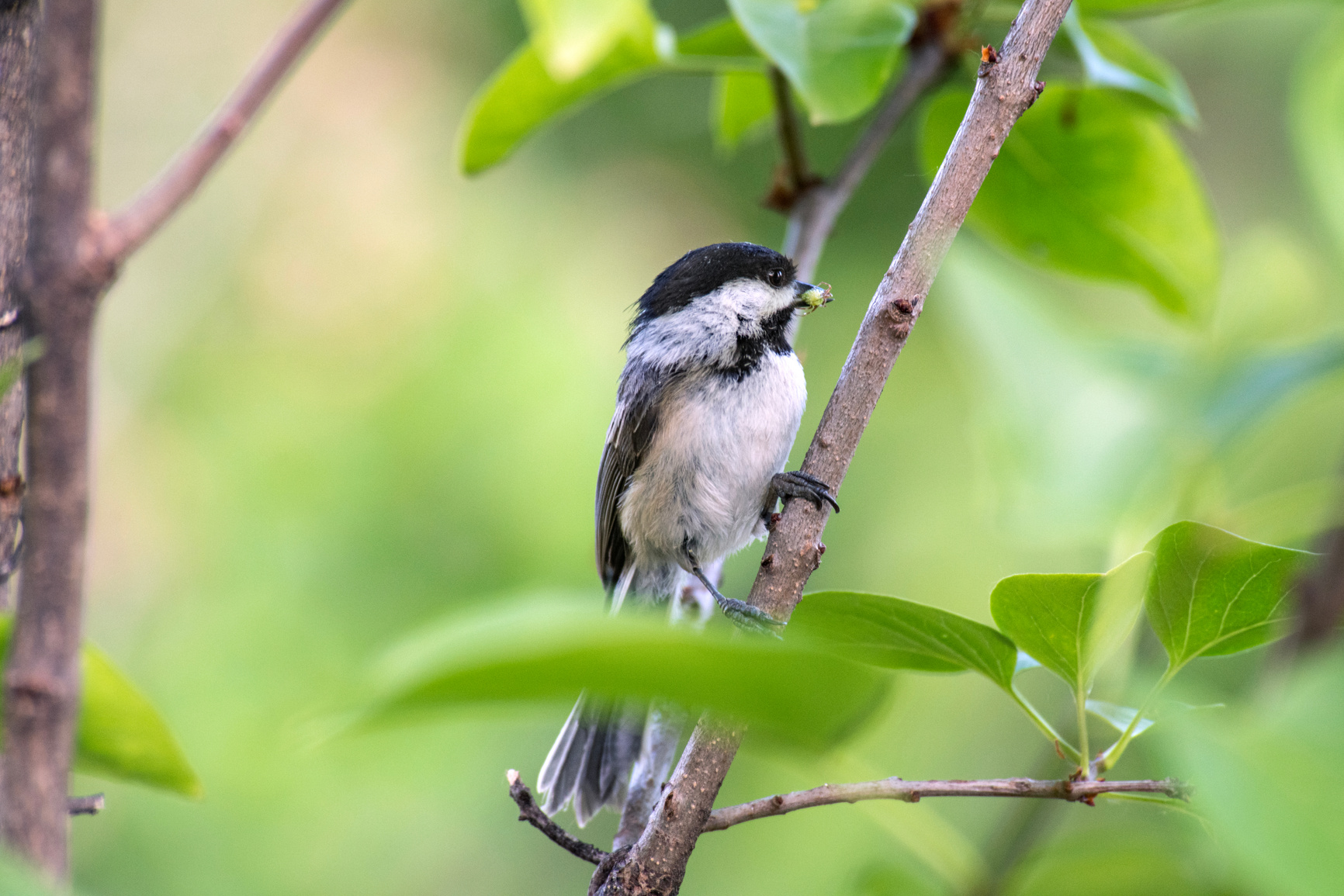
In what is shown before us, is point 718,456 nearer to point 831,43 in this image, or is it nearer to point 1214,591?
point 831,43

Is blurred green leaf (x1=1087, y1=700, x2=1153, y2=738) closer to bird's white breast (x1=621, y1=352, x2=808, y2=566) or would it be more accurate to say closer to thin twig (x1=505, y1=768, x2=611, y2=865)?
thin twig (x1=505, y1=768, x2=611, y2=865)

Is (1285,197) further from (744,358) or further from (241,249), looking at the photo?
(241,249)

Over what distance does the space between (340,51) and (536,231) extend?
123 centimetres

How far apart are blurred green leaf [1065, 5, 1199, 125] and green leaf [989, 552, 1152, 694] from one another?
815 millimetres

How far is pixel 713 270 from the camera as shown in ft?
6.84

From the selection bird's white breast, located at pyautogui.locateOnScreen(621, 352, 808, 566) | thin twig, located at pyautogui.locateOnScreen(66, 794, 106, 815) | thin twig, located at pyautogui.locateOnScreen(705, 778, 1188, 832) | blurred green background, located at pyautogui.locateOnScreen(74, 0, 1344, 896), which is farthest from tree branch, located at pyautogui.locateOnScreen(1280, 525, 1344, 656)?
blurred green background, located at pyautogui.locateOnScreen(74, 0, 1344, 896)

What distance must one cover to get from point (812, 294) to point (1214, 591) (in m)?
1.38

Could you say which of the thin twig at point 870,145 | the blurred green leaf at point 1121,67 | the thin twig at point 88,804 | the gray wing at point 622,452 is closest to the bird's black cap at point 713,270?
the gray wing at point 622,452

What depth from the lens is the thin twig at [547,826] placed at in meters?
0.96

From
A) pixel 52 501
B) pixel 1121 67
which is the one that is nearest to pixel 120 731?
pixel 52 501

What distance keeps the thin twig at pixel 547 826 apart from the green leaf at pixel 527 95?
3.07ft

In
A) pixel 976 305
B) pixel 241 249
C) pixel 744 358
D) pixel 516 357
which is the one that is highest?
pixel 241 249

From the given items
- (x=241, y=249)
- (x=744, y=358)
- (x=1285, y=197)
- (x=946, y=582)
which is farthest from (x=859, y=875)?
(x=241, y=249)

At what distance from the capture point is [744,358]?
1979mm
